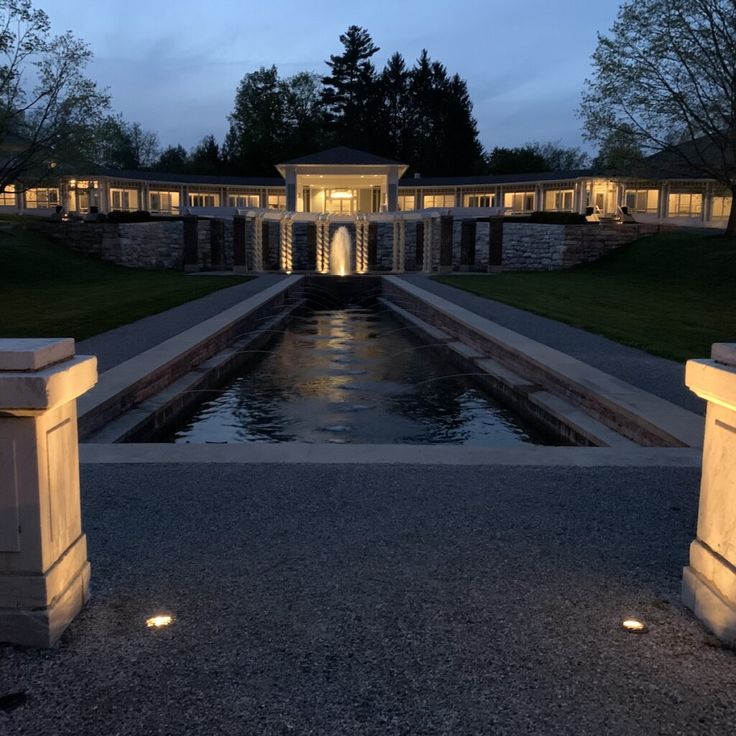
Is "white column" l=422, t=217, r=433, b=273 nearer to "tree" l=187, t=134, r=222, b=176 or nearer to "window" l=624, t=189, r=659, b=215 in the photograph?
"window" l=624, t=189, r=659, b=215

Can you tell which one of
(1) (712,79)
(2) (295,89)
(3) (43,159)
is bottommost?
(3) (43,159)

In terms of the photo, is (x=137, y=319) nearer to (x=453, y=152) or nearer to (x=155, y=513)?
(x=155, y=513)

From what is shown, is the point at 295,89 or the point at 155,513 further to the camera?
the point at 295,89

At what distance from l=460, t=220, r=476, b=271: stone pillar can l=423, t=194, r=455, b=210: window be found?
19138 millimetres

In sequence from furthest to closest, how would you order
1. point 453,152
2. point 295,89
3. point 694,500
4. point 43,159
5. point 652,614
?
point 295,89 → point 453,152 → point 43,159 → point 694,500 → point 652,614

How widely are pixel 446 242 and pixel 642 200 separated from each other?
67.6 ft

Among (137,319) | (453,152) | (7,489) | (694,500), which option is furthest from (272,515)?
(453,152)

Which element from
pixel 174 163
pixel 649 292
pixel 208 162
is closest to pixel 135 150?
pixel 174 163

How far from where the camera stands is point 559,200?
50.1 m

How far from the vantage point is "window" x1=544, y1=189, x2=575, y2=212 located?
161ft

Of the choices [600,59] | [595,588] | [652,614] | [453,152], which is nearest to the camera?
[652,614]

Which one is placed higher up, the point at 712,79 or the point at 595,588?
the point at 712,79

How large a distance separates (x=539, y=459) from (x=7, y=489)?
4.05 m

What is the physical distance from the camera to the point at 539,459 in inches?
234
